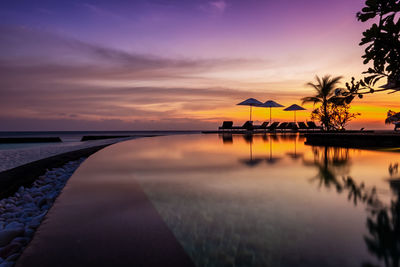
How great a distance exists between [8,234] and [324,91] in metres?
20.9

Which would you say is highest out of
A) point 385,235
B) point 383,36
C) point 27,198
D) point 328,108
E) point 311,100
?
point 311,100

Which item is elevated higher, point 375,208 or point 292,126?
point 292,126

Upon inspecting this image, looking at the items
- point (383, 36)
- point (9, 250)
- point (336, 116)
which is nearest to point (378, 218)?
point (383, 36)

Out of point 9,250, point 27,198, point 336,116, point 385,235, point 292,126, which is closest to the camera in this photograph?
point 385,235

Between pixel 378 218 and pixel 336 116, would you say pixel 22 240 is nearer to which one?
pixel 378 218

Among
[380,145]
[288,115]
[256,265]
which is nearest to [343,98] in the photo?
[256,265]

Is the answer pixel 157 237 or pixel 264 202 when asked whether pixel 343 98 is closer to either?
pixel 264 202

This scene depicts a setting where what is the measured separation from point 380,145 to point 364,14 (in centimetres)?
837

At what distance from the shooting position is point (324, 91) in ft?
64.7

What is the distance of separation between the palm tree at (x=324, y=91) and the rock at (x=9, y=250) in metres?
20.3

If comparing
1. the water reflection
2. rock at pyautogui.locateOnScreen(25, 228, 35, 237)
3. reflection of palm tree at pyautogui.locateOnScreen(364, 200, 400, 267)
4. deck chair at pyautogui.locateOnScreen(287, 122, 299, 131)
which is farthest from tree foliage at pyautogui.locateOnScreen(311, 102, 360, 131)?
rock at pyautogui.locateOnScreen(25, 228, 35, 237)

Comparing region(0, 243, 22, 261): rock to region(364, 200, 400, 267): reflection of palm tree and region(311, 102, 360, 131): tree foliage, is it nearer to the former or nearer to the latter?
region(364, 200, 400, 267): reflection of palm tree

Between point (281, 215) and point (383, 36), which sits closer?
point (383, 36)

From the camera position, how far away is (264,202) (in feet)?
8.82
